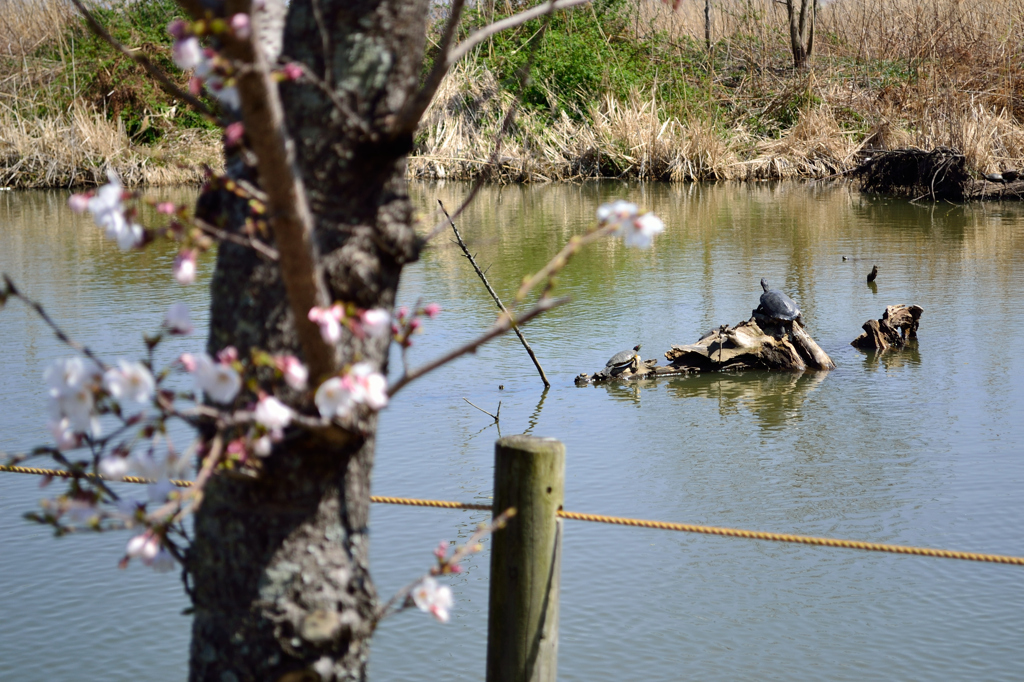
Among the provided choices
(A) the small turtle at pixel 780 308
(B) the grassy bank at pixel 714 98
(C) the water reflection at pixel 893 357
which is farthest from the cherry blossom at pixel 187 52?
(B) the grassy bank at pixel 714 98

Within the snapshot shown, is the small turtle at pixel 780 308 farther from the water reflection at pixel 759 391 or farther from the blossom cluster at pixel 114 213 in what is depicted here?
the blossom cluster at pixel 114 213

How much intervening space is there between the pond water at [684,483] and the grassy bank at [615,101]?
6.67 metres

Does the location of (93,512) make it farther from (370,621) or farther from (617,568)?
(617,568)

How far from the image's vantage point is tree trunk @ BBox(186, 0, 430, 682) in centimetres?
118

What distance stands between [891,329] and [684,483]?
2.20m

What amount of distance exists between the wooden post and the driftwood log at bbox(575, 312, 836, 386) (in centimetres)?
304

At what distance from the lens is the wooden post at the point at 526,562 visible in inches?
74.1

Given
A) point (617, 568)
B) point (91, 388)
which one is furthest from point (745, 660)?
point (91, 388)

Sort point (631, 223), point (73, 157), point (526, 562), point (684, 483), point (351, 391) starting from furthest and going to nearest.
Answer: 1. point (73, 157)
2. point (684, 483)
3. point (526, 562)
4. point (631, 223)
5. point (351, 391)

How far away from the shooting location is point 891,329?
529cm

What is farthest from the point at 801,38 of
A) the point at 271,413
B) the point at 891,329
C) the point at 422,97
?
the point at 271,413

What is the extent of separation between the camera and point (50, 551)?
3201mm

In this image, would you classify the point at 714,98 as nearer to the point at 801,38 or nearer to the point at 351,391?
the point at 801,38

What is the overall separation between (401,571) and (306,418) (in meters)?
1.89
